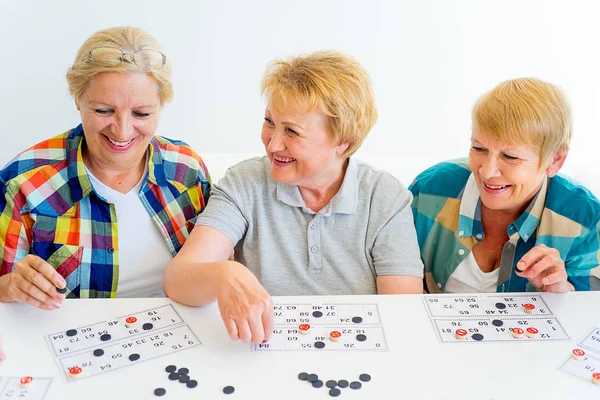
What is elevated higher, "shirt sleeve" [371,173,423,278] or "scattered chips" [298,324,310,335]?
"shirt sleeve" [371,173,423,278]

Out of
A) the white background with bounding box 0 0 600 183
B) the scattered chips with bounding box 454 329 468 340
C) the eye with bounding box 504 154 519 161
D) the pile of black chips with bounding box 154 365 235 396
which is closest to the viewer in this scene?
the pile of black chips with bounding box 154 365 235 396

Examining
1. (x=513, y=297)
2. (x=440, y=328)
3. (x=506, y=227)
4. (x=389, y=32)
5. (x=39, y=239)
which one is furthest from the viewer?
(x=389, y=32)

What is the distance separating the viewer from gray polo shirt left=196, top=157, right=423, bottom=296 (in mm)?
1927

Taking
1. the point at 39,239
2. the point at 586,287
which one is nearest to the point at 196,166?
the point at 39,239

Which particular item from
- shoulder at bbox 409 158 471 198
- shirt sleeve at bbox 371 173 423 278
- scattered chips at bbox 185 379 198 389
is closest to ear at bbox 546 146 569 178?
shoulder at bbox 409 158 471 198

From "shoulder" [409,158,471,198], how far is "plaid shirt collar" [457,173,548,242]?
30mm

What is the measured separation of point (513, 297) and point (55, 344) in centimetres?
113

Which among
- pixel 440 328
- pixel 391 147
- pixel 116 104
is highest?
pixel 116 104

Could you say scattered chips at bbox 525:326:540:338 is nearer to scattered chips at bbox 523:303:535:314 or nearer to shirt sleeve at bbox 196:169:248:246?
scattered chips at bbox 523:303:535:314

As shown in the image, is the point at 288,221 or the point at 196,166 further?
the point at 196,166

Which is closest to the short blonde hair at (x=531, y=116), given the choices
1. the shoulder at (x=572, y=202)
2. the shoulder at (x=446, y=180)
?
the shoulder at (x=572, y=202)

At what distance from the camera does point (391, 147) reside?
12.2ft

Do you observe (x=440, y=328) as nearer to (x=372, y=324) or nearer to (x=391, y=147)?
(x=372, y=324)

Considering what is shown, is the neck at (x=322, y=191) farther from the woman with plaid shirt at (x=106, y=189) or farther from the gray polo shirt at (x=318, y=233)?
the woman with plaid shirt at (x=106, y=189)
